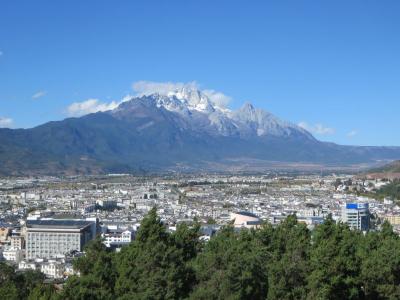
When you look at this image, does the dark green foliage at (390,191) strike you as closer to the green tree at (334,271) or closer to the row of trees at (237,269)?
the row of trees at (237,269)

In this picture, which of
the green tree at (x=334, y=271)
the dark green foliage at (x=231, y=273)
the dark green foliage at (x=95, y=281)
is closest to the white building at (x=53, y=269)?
the dark green foliage at (x=95, y=281)

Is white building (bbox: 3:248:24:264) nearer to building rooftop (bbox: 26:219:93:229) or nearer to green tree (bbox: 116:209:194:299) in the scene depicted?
A: building rooftop (bbox: 26:219:93:229)

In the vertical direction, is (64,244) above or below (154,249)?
below

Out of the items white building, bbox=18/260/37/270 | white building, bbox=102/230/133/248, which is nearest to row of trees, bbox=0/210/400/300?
white building, bbox=18/260/37/270

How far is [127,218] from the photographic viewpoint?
167 feet

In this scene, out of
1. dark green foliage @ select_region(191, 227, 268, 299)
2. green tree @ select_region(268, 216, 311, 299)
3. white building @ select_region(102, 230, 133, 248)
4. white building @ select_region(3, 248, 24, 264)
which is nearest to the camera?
dark green foliage @ select_region(191, 227, 268, 299)

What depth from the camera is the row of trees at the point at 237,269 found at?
1409cm

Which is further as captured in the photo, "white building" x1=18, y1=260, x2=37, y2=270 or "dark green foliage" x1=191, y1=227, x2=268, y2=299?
"white building" x1=18, y1=260, x2=37, y2=270

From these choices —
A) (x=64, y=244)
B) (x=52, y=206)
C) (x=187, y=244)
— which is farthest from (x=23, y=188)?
(x=187, y=244)

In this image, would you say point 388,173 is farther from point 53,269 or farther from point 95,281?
point 95,281

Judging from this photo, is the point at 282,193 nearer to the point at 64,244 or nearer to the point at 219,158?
the point at 64,244

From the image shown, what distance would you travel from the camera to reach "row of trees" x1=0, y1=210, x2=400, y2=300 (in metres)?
14.1

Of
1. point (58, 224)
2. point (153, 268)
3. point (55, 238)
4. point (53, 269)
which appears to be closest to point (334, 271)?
point (153, 268)

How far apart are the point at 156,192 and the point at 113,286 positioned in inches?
2455
